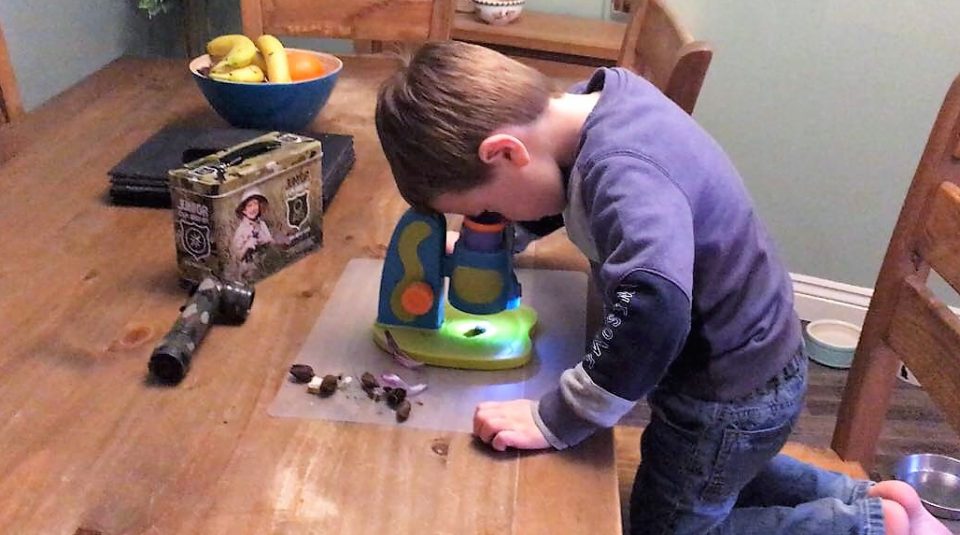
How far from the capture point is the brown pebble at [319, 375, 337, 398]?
89 cm

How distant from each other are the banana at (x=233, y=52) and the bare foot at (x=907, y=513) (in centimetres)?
112

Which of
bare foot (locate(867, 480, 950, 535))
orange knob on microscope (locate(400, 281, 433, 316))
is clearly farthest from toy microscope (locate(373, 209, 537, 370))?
bare foot (locate(867, 480, 950, 535))

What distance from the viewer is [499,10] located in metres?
2.51

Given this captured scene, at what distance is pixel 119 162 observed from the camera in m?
1.36

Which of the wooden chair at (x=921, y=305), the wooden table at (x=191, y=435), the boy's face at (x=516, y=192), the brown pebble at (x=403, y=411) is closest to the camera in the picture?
the wooden table at (x=191, y=435)

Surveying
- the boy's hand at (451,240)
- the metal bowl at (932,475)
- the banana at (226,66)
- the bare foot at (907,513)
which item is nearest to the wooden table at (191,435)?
the boy's hand at (451,240)

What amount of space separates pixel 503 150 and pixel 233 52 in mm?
725

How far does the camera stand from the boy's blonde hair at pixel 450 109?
3.05 ft

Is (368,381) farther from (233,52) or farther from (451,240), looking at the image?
(233,52)

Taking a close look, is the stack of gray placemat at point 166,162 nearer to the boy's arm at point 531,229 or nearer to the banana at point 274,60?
the banana at point 274,60

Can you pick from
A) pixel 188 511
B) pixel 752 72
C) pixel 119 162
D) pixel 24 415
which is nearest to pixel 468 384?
pixel 188 511

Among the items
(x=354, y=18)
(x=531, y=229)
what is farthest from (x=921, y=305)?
(x=354, y=18)

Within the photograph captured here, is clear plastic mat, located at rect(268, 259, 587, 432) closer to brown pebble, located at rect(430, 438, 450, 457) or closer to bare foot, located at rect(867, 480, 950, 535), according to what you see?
brown pebble, located at rect(430, 438, 450, 457)

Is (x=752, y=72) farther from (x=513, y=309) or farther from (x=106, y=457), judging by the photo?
(x=106, y=457)
